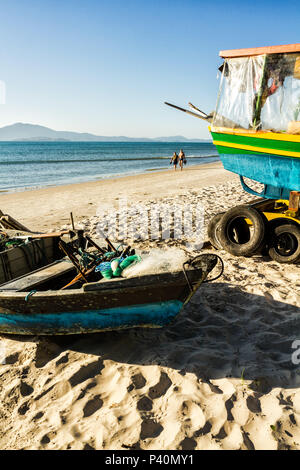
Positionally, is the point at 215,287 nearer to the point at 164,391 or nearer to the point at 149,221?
the point at 164,391

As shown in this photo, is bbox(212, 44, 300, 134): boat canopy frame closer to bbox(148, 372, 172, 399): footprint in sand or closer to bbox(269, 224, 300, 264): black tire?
bbox(269, 224, 300, 264): black tire

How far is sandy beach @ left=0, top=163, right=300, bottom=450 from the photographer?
281 cm

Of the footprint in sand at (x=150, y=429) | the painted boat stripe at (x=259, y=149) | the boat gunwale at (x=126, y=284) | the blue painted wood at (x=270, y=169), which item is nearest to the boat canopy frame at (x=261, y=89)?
the painted boat stripe at (x=259, y=149)

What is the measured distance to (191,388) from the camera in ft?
10.9

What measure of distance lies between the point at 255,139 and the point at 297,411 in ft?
17.5

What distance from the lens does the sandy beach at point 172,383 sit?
281 cm

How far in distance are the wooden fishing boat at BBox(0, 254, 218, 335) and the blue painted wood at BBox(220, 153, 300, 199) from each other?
3841 mm

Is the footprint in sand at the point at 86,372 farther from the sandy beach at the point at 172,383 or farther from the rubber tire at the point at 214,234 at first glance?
the rubber tire at the point at 214,234

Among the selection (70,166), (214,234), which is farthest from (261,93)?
(70,166)

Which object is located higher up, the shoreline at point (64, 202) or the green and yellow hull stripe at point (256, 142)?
the green and yellow hull stripe at point (256, 142)

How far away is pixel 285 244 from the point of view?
6898mm

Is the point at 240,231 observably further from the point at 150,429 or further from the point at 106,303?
the point at 150,429
